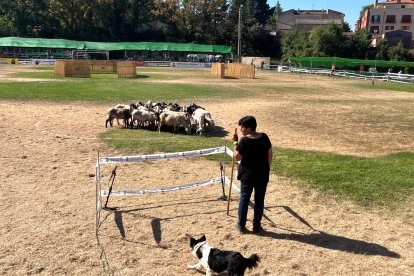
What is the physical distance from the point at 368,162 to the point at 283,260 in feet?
22.6

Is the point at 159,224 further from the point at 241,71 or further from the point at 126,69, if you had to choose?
the point at 241,71

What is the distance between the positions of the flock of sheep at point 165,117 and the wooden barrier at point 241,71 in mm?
31026

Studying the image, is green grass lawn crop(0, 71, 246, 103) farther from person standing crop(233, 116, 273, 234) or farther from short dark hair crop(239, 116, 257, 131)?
short dark hair crop(239, 116, 257, 131)

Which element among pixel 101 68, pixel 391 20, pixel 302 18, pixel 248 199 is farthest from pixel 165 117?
pixel 302 18

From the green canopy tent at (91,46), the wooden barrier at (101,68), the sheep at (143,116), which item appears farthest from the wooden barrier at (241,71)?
the sheep at (143,116)

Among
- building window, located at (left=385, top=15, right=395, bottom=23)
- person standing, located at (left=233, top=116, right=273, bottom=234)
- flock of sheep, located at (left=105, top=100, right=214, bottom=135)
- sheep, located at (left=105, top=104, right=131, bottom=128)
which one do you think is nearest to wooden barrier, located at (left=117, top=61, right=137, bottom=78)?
flock of sheep, located at (left=105, top=100, right=214, bottom=135)

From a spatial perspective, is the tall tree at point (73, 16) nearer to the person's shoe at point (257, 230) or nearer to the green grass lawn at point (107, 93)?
the green grass lawn at point (107, 93)

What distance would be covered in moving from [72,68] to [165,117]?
1136 inches

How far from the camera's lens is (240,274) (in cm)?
596

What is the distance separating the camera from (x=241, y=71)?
49.6 meters

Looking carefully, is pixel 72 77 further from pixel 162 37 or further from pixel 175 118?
pixel 162 37

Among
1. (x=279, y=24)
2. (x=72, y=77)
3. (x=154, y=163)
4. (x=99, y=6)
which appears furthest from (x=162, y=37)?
(x=154, y=163)

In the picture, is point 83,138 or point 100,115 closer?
point 83,138

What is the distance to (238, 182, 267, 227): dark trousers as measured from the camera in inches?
298
